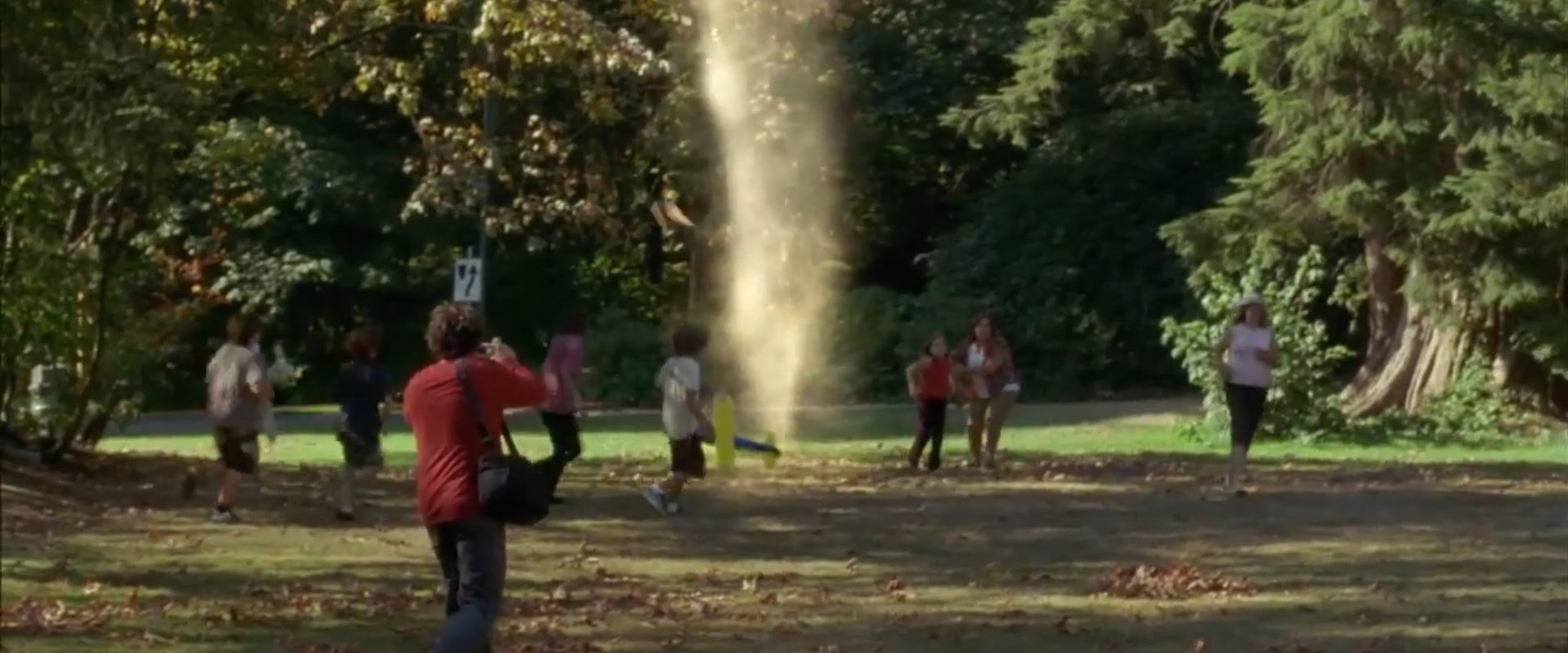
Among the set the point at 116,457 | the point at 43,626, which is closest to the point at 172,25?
the point at 116,457

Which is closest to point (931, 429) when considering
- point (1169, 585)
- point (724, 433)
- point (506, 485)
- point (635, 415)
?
point (724, 433)

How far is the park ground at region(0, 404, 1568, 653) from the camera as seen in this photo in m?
13.2

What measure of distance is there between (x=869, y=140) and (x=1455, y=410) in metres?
16.6

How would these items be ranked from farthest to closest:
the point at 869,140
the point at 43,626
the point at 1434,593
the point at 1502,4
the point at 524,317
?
the point at 524,317, the point at 869,140, the point at 1502,4, the point at 1434,593, the point at 43,626

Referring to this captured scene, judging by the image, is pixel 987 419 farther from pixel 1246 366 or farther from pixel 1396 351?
pixel 1396 351

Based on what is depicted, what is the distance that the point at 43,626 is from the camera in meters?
12.9

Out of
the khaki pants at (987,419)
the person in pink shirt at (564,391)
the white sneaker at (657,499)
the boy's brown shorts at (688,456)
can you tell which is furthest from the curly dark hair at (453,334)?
the khaki pants at (987,419)

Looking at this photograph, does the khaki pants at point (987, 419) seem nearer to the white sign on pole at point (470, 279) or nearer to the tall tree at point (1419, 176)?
Result: the white sign on pole at point (470, 279)

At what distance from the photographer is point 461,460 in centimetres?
1009

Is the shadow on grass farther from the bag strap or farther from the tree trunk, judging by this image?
the tree trunk

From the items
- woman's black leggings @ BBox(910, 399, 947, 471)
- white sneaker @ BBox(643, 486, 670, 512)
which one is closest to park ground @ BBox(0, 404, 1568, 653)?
white sneaker @ BBox(643, 486, 670, 512)

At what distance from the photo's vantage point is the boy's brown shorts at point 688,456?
65.9ft

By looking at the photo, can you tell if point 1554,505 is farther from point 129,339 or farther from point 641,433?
point 641,433

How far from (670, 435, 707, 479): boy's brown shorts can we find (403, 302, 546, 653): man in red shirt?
9.66 metres
